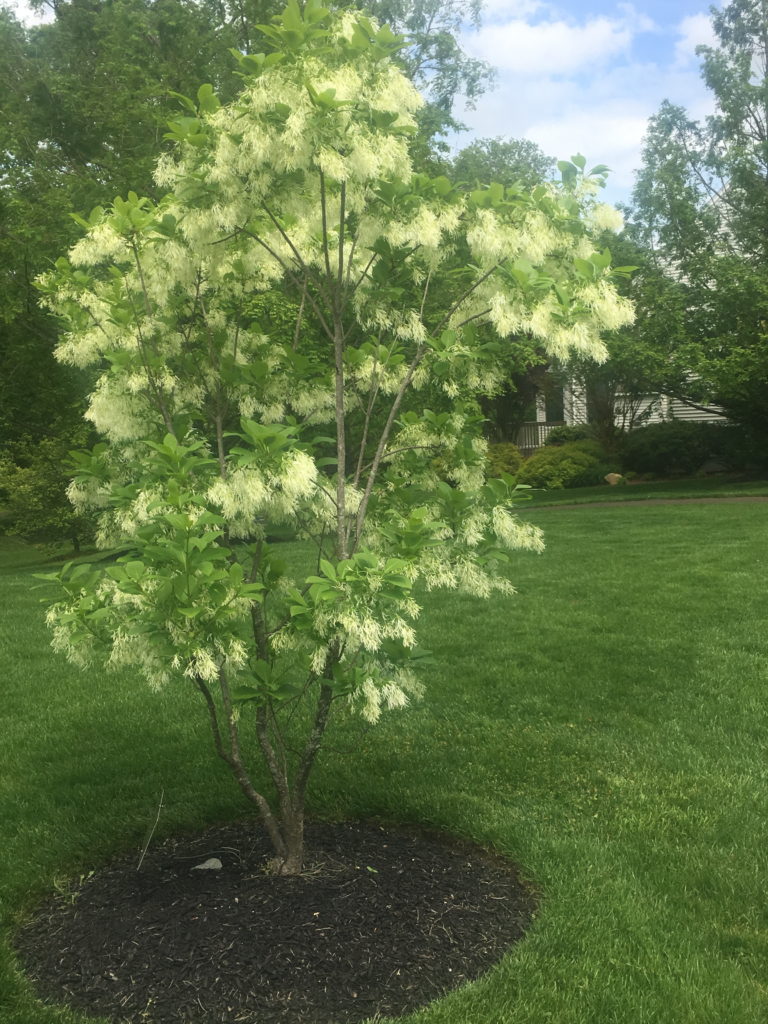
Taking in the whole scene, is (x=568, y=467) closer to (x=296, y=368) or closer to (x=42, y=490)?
(x=42, y=490)

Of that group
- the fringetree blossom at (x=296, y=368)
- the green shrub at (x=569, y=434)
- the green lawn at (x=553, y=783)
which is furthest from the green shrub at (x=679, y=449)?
the fringetree blossom at (x=296, y=368)

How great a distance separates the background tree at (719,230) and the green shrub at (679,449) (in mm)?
2485

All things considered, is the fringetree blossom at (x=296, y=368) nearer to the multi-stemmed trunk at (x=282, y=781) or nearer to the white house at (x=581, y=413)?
the multi-stemmed trunk at (x=282, y=781)

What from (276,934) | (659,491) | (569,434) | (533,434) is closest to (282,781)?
(276,934)

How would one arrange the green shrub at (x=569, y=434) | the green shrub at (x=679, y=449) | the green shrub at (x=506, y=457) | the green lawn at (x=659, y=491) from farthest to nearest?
the green shrub at (x=569, y=434) → the green shrub at (x=506, y=457) → the green shrub at (x=679, y=449) → the green lawn at (x=659, y=491)

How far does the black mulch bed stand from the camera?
3246mm

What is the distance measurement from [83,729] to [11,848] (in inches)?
70.5

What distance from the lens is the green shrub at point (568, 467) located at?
83.3 feet

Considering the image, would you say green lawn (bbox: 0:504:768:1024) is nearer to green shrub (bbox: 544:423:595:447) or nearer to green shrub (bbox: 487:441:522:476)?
green shrub (bbox: 487:441:522:476)

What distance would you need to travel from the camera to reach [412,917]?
3.70 meters

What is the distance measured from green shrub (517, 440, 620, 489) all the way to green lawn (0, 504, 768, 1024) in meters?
16.1

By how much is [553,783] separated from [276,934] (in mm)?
2101

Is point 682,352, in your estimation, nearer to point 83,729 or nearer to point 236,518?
point 83,729

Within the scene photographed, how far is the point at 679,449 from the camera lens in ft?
82.2
